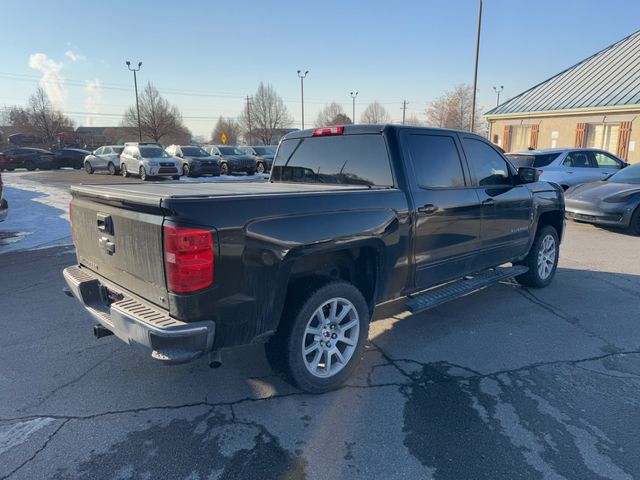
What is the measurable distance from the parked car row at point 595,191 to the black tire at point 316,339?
8121 millimetres

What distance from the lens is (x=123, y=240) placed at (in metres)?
2.96

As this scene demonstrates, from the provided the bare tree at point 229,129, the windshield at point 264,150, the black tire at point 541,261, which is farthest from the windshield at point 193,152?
the bare tree at point 229,129

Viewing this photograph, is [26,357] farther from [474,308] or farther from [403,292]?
[474,308]

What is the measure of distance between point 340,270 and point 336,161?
1101 mm

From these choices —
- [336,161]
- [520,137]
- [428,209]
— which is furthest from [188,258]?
[520,137]

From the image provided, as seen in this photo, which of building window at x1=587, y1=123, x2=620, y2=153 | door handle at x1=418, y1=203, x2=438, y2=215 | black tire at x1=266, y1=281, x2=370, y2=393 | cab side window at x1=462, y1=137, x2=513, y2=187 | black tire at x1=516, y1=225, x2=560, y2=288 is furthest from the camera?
building window at x1=587, y1=123, x2=620, y2=153

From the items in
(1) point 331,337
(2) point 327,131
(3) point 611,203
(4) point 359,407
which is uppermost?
(2) point 327,131

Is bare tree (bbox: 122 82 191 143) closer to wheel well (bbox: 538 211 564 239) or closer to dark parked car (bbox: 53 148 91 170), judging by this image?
dark parked car (bbox: 53 148 91 170)

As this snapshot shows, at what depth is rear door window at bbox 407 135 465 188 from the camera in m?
3.90

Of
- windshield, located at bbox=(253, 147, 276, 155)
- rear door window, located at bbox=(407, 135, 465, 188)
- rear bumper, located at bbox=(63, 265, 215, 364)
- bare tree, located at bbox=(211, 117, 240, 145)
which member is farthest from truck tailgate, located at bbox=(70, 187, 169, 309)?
bare tree, located at bbox=(211, 117, 240, 145)

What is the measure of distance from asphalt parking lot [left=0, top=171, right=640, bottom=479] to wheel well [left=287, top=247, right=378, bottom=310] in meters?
0.30

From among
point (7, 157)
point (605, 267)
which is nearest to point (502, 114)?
point (605, 267)

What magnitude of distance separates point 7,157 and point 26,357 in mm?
33731

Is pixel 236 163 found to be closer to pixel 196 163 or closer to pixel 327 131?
pixel 196 163
